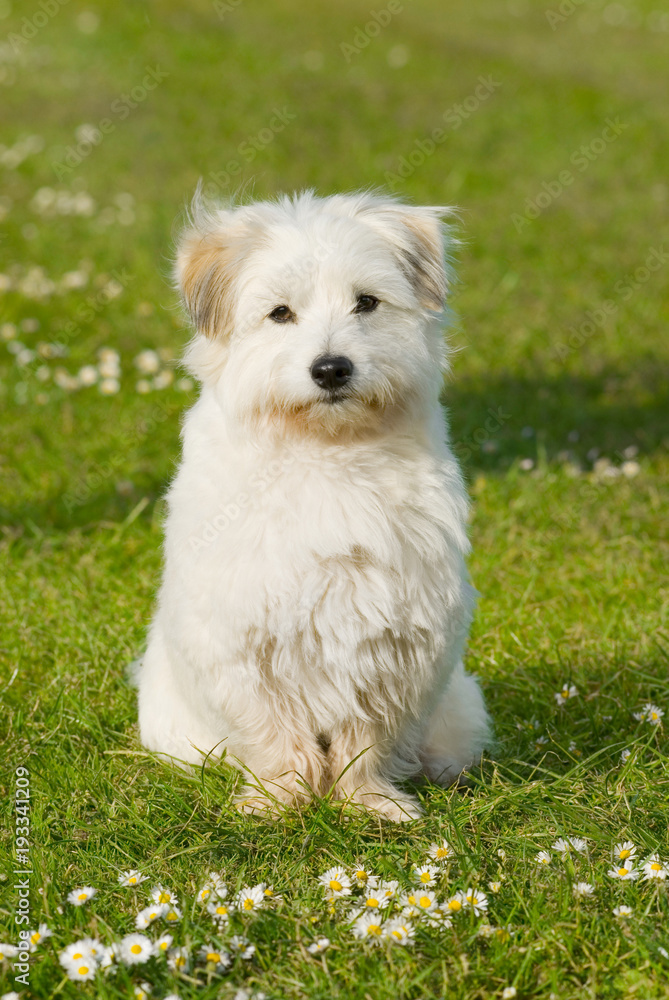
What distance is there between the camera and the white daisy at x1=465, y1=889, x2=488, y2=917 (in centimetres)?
239

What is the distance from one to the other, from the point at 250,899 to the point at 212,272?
1.62m

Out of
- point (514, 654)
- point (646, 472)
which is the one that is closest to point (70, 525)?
point (514, 654)

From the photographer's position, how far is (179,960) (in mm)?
2221

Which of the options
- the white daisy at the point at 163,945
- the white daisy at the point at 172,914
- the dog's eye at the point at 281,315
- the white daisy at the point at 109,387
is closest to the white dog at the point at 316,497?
the dog's eye at the point at 281,315

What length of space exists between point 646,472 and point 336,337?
302 centimetres

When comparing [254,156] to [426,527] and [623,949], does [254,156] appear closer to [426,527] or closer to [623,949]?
[426,527]

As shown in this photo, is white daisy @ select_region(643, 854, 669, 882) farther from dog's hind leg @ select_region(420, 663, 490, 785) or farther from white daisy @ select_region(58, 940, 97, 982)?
white daisy @ select_region(58, 940, 97, 982)

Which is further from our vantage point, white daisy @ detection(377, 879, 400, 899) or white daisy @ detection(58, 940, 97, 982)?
white daisy @ detection(377, 879, 400, 899)

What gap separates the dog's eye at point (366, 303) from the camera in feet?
9.04

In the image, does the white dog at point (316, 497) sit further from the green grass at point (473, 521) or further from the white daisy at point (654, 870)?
the white daisy at point (654, 870)

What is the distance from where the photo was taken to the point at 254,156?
977 centimetres

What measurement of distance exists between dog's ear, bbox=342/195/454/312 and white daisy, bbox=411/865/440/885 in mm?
1468

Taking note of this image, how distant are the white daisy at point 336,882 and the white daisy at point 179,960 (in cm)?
40

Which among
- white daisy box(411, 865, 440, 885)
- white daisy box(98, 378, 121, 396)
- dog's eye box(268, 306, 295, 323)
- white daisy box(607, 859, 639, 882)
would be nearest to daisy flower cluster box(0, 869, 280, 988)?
white daisy box(411, 865, 440, 885)
